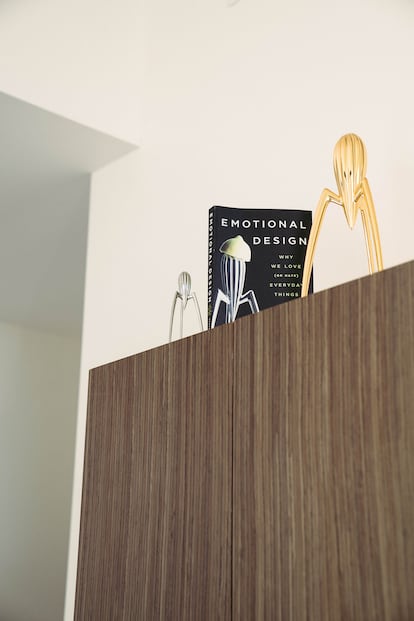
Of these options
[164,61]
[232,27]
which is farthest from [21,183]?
[232,27]

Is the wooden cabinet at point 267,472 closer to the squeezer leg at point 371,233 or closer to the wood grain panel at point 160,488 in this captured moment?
the wood grain panel at point 160,488

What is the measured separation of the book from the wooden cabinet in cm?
18

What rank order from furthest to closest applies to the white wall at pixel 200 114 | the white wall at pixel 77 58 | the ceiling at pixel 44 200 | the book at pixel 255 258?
the ceiling at pixel 44 200 → the white wall at pixel 77 58 → the white wall at pixel 200 114 → the book at pixel 255 258

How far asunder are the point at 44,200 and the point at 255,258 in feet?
4.98

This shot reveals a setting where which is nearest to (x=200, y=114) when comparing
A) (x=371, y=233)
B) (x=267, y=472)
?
(x=371, y=233)

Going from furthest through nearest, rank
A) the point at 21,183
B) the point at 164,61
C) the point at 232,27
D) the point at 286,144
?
the point at 21,183 → the point at 164,61 → the point at 232,27 → the point at 286,144

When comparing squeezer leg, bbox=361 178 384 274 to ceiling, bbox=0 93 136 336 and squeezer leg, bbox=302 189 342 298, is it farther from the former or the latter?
ceiling, bbox=0 93 136 336

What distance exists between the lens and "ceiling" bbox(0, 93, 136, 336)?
2277 mm

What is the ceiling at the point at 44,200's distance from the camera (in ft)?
7.47

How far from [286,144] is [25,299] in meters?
2.51

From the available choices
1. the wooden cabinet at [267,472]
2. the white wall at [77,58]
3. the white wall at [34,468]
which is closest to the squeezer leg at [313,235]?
the wooden cabinet at [267,472]

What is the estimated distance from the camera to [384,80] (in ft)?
5.60

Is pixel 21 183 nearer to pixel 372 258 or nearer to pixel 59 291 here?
pixel 59 291

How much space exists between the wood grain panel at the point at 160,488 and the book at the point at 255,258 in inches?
7.0
